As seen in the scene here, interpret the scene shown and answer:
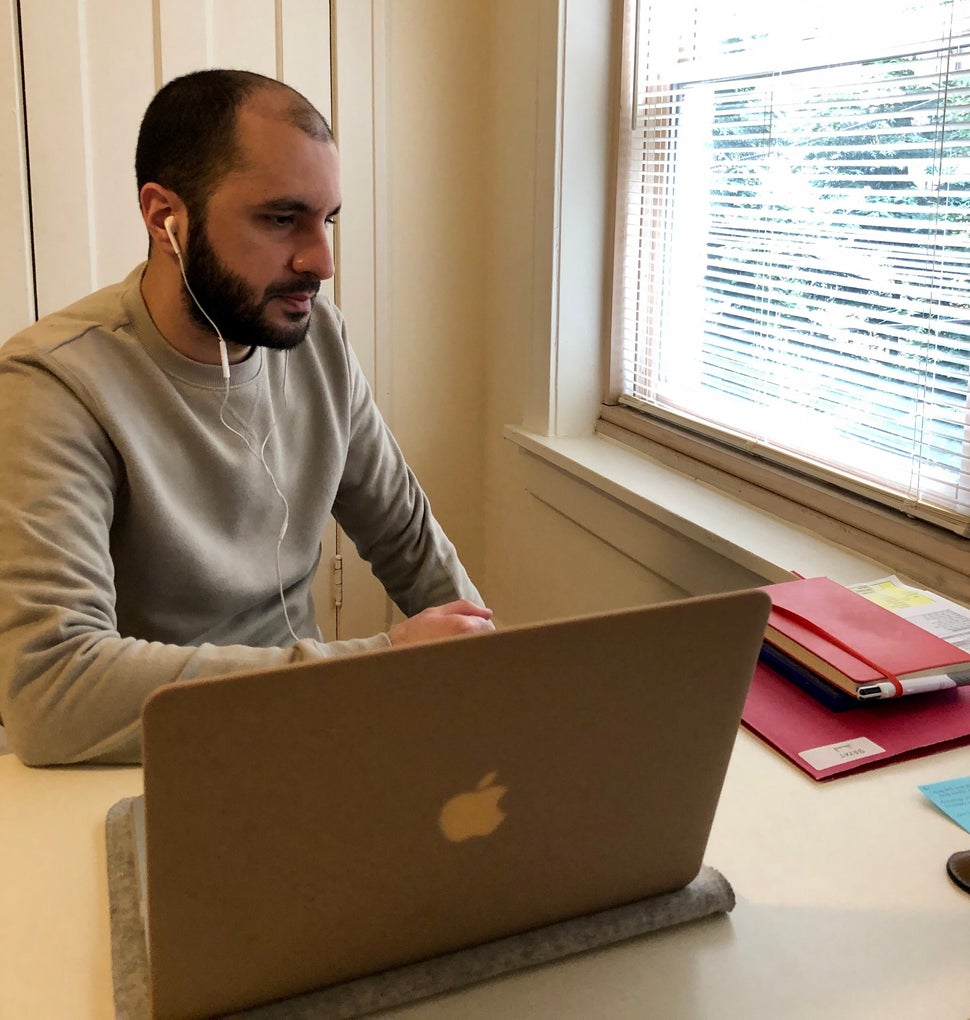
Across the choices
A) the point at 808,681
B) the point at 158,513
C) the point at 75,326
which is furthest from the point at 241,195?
the point at 808,681

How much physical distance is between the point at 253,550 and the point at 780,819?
2.42 ft

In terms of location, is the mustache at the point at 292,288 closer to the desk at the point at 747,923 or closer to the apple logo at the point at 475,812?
the desk at the point at 747,923

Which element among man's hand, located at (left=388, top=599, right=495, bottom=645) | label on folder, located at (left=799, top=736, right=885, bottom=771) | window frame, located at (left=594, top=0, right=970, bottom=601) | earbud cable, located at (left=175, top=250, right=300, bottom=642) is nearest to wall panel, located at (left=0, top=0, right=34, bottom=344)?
earbud cable, located at (left=175, top=250, right=300, bottom=642)

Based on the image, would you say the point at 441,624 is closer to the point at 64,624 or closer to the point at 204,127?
the point at 64,624

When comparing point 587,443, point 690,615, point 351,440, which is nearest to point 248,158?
point 351,440

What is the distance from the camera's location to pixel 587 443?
219 cm

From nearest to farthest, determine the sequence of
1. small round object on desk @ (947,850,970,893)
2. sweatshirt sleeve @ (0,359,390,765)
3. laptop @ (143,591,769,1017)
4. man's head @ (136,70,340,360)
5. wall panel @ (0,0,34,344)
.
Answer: laptop @ (143,591,769,1017) < small round object on desk @ (947,850,970,893) < sweatshirt sleeve @ (0,359,390,765) < man's head @ (136,70,340,360) < wall panel @ (0,0,34,344)

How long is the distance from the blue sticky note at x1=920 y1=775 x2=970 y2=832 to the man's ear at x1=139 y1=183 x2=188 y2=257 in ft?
3.38

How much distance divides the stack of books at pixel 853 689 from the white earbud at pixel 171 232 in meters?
0.81

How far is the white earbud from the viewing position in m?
1.30

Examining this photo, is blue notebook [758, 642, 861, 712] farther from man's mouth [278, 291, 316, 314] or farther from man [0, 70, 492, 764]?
man's mouth [278, 291, 316, 314]

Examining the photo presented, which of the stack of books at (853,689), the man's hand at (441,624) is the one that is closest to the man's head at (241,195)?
the man's hand at (441,624)

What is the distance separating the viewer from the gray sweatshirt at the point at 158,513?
1014 mm

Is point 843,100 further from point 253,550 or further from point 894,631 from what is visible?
point 253,550
